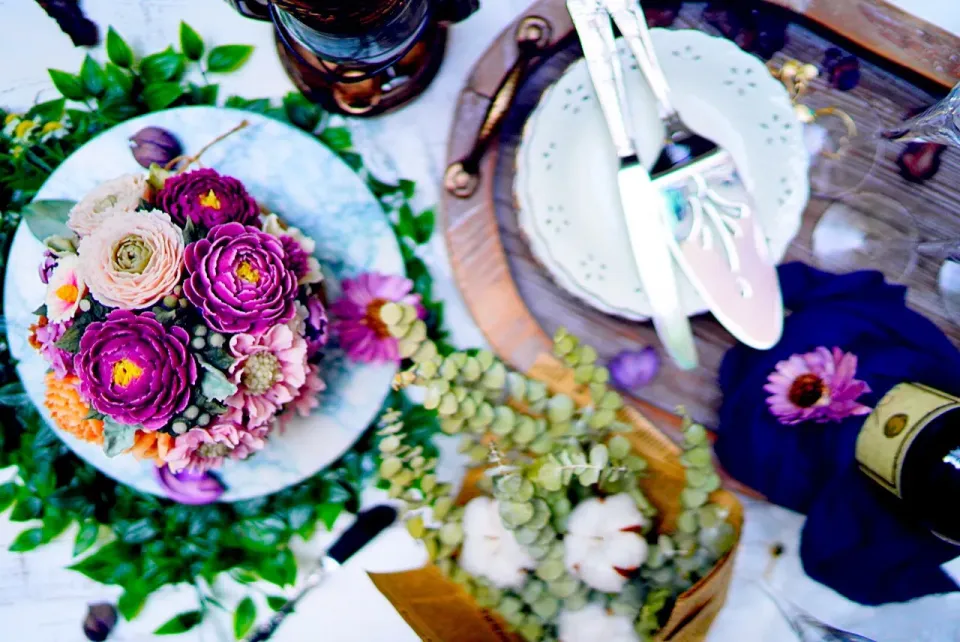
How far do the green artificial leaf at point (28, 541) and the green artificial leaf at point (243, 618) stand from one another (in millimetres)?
146

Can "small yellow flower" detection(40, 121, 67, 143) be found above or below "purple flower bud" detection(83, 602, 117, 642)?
above

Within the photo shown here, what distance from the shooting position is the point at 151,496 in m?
0.50

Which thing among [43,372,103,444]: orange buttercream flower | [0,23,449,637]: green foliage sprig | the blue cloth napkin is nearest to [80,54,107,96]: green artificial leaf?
[0,23,449,637]: green foliage sprig

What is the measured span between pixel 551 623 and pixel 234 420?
0.63ft

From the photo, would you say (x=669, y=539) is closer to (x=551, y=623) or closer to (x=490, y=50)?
(x=551, y=623)

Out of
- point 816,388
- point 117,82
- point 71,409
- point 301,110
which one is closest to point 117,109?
point 117,82

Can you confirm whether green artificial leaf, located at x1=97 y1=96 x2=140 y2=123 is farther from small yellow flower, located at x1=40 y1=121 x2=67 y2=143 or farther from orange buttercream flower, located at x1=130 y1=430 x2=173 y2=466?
orange buttercream flower, located at x1=130 y1=430 x2=173 y2=466

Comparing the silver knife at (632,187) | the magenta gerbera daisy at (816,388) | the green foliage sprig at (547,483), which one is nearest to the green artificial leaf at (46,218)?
the green foliage sprig at (547,483)

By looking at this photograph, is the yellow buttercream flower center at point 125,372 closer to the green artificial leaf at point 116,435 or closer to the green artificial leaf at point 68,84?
the green artificial leaf at point 116,435

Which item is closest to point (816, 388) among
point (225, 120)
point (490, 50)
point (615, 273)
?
point (615, 273)

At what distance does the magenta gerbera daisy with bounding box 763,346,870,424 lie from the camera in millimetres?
445

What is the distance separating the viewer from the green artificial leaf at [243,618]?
507 mm

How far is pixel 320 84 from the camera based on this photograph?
50 cm

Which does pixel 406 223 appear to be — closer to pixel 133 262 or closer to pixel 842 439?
pixel 133 262
